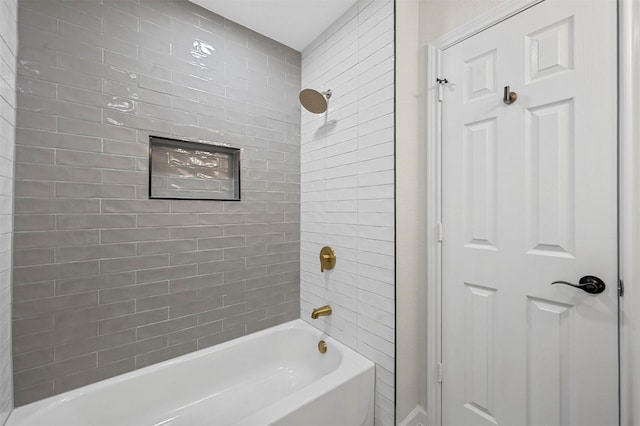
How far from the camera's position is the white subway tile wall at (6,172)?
3.43 feet

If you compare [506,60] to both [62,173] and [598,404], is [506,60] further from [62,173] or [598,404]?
[62,173]

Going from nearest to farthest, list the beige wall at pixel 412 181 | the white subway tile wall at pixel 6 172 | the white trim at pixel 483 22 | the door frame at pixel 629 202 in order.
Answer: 1. the door frame at pixel 629 202
2. the white subway tile wall at pixel 6 172
3. the white trim at pixel 483 22
4. the beige wall at pixel 412 181

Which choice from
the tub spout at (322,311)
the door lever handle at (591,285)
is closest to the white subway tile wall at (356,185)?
the tub spout at (322,311)

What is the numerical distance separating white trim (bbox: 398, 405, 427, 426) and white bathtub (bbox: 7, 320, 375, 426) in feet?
0.67

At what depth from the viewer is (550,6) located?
3.57 feet

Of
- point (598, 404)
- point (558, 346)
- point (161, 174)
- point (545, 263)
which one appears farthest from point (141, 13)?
point (598, 404)

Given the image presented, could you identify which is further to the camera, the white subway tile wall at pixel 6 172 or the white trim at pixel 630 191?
the white subway tile wall at pixel 6 172

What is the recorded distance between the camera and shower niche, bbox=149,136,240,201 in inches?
61.2

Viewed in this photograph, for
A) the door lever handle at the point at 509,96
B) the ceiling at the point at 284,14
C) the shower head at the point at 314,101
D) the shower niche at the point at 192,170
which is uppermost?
the ceiling at the point at 284,14

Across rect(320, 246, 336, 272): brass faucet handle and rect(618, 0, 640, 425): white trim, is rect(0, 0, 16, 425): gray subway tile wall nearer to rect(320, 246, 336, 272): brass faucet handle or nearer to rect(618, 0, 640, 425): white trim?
rect(320, 246, 336, 272): brass faucet handle

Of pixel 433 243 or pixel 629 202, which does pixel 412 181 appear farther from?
pixel 629 202

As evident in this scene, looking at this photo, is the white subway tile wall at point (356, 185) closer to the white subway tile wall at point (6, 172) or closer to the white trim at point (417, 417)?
the white trim at point (417, 417)

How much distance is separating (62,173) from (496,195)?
202 centimetres

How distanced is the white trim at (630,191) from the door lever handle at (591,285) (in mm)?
61
